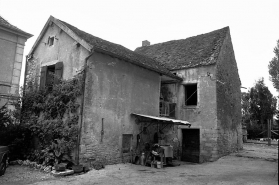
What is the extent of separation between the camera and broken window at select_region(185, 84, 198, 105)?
51.6 feet

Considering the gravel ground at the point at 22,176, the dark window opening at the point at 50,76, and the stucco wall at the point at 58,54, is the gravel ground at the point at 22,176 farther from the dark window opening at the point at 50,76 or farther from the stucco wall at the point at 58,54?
the stucco wall at the point at 58,54

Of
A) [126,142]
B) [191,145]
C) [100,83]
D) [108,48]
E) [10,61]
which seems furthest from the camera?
[191,145]

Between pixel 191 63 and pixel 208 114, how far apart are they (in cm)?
352

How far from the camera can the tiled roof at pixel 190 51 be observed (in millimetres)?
15414

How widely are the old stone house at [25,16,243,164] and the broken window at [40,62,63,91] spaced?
2.0 inches

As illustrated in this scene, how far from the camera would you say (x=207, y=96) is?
14523 millimetres

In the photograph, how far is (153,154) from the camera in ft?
38.1

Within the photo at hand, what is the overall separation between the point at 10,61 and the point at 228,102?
1403 cm

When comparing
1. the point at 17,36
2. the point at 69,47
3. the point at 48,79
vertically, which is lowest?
the point at 48,79

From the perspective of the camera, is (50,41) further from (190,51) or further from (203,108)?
(190,51)

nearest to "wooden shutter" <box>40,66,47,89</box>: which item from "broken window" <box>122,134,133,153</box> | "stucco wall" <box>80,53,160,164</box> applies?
"stucco wall" <box>80,53,160,164</box>

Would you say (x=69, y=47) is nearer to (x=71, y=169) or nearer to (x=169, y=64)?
(x=71, y=169)

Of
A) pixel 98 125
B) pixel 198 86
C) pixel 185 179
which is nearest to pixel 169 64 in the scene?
pixel 198 86

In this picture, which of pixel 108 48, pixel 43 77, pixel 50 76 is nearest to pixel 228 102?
pixel 108 48
